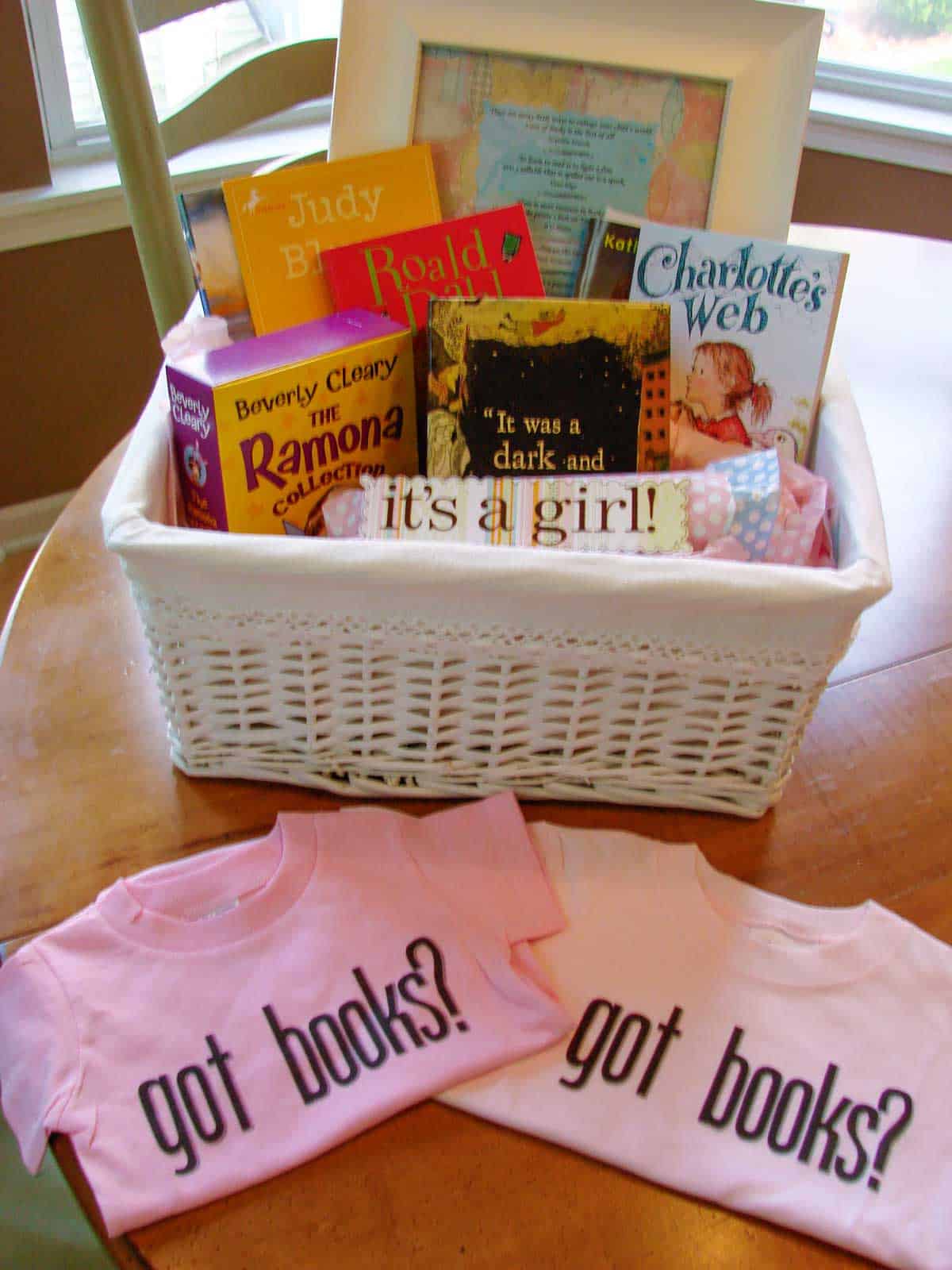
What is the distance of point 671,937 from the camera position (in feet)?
1.94

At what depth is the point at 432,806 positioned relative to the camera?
67 centimetres

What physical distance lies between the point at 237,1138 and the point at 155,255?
0.74 meters

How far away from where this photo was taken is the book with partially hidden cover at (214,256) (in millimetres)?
741

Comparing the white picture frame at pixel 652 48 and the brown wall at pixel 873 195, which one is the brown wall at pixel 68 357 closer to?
the white picture frame at pixel 652 48

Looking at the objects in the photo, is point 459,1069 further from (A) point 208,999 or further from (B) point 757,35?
(B) point 757,35

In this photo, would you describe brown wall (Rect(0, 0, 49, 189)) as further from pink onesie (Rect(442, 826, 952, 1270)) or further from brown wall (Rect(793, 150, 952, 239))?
pink onesie (Rect(442, 826, 952, 1270))

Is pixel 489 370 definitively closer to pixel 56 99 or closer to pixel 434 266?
pixel 434 266

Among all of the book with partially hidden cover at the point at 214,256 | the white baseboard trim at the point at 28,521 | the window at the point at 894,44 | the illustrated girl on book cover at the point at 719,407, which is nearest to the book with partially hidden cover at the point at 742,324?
the illustrated girl on book cover at the point at 719,407

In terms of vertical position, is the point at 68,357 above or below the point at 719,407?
below

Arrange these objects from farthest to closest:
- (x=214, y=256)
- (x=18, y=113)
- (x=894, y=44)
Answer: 1. (x=894, y=44)
2. (x=18, y=113)
3. (x=214, y=256)

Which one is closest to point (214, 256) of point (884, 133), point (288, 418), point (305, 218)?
point (305, 218)

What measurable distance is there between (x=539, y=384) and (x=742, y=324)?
0.58ft

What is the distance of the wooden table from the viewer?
470mm

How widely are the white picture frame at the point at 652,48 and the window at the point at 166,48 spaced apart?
1070mm
